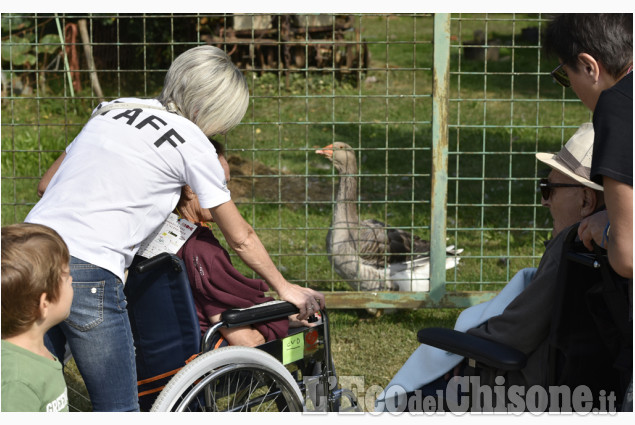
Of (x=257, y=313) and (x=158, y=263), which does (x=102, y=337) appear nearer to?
(x=158, y=263)

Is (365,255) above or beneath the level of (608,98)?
beneath

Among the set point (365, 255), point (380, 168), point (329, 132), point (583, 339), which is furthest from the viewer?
point (329, 132)

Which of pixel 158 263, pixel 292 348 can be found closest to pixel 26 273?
pixel 158 263

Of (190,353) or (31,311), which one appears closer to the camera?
(31,311)

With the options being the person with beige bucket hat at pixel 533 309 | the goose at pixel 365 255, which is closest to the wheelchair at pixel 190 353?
the person with beige bucket hat at pixel 533 309

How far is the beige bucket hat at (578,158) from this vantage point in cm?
296

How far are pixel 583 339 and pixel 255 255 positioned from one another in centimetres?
125

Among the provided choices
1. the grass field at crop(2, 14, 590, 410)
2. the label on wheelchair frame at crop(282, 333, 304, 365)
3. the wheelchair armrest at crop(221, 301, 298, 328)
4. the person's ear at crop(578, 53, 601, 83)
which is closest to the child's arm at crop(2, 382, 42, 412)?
the wheelchair armrest at crop(221, 301, 298, 328)

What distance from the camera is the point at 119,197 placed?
2703 mm

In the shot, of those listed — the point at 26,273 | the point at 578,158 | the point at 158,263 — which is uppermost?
the point at 578,158

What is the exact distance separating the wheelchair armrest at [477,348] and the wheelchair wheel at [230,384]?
24.0 inches

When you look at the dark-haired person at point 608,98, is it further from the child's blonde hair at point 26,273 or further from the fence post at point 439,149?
the fence post at point 439,149

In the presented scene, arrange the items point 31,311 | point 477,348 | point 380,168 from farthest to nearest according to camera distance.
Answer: point 380,168 → point 477,348 → point 31,311

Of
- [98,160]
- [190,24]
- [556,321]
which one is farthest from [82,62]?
[556,321]
